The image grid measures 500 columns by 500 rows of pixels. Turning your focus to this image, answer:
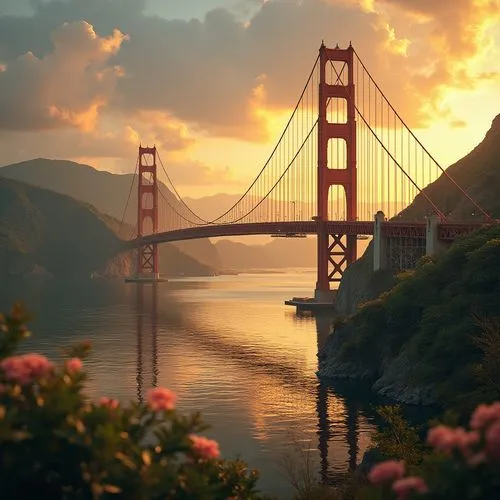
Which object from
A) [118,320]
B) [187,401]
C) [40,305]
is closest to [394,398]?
[187,401]

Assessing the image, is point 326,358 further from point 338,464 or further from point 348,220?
point 348,220

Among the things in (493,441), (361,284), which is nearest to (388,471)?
(493,441)

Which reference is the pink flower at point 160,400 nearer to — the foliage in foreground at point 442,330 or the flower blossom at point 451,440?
the flower blossom at point 451,440

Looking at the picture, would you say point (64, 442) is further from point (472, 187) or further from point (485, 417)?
point (472, 187)

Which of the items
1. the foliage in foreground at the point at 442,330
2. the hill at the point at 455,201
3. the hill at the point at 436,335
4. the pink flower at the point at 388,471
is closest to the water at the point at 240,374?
the hill at the point at 436,335

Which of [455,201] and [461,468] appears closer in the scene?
[461,468]

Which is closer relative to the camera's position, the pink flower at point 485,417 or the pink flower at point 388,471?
the pink flower at point 485,417
